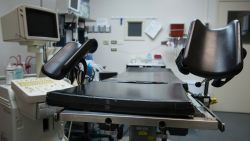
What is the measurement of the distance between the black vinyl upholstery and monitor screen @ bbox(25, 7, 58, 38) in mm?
1205

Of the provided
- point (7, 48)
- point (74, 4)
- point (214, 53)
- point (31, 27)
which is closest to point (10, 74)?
point (31, 27)

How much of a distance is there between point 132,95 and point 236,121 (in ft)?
11.3

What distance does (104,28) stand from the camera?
4.46 m

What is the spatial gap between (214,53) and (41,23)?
1.38 m

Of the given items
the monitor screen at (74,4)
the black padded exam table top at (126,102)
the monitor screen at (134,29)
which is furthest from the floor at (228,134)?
the monitor screen at (74,4)

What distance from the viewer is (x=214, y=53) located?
1.15 m

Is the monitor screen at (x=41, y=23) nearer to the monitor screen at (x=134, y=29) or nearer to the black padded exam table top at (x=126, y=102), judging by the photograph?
the black padded exam table top at (x=126, y=102)

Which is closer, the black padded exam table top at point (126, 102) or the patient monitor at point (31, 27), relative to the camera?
the black padded exam table top at point (126, 102)

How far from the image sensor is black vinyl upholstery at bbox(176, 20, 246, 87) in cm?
104

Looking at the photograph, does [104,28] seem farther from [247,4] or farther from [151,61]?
[247,4]

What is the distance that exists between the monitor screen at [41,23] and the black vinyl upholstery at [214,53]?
1205 mm

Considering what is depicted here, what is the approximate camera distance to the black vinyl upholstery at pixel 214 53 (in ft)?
3.43

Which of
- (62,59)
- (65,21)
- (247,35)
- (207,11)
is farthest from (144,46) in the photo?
(62,59)

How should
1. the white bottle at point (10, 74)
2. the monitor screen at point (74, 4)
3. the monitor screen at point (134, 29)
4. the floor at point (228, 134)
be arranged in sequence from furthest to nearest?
the monitor screen at point (134, 29)
the monitor screen at point (74, 4)
the floor at point (228, 134)
the white bottle at point (10, 74)
